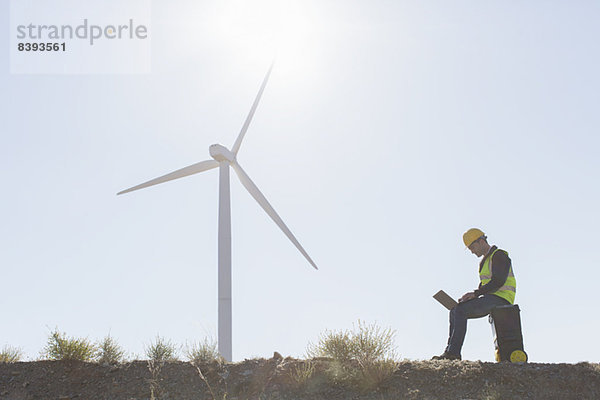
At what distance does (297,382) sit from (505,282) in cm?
399

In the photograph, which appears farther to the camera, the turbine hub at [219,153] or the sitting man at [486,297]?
the turbine hub at [219,153]

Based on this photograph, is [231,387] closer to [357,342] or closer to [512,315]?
[357,342]

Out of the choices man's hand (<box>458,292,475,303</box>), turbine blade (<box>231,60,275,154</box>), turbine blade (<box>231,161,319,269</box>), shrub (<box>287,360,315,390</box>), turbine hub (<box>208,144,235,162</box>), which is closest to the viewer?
shrub (<box>287,360,315,390</box>)

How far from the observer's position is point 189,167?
24797 mm

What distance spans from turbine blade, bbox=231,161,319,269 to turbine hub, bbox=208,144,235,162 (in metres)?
0.37

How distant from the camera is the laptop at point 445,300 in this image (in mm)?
11102

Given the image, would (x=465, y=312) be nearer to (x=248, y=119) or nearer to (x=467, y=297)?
(x=467, y=297)

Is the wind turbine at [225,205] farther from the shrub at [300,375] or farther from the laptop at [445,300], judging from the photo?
the laptop at [445,300]

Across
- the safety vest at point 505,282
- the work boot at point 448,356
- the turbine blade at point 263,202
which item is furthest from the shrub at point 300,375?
the turbine blade at point 263,202

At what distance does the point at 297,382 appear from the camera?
10.0m

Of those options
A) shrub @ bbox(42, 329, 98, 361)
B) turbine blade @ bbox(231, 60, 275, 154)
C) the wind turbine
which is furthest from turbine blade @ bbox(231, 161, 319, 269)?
shrub @ bbox(42, 329, 98, 361)

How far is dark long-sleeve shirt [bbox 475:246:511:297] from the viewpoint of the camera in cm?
1084

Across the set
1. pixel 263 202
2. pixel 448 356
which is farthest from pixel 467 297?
pixel 263 202

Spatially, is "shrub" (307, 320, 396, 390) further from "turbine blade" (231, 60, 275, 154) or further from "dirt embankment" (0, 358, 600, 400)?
"turbine blade" (231, 60, 275, 154)
